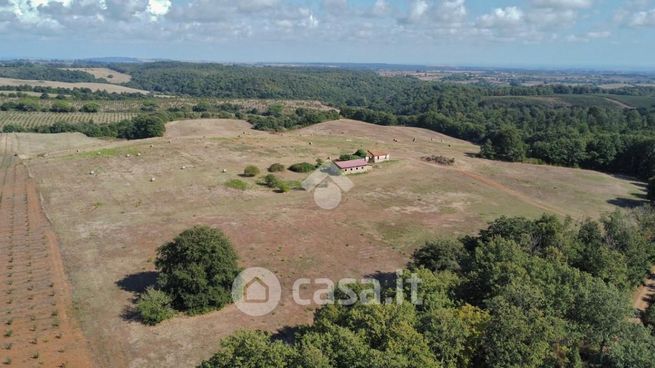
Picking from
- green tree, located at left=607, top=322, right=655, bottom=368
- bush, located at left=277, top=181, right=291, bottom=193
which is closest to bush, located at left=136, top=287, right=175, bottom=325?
green tree, located at left=607, top=322, right=655, bottom=368

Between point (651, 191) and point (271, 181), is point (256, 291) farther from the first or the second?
point (651, 191)

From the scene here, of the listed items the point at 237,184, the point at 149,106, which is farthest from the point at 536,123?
the point at 149,106

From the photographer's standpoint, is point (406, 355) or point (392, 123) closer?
point (406, 355)

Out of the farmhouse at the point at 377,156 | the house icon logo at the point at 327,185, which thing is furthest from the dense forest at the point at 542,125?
the house icon logo at the point at 327,185

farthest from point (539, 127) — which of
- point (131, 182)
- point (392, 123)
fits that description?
point (131, 182)

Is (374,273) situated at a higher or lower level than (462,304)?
lower

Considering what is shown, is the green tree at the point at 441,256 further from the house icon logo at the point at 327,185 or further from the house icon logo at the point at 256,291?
the house icon logo at the point at 327,185

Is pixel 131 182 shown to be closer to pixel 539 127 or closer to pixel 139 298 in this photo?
pixel 139 298
